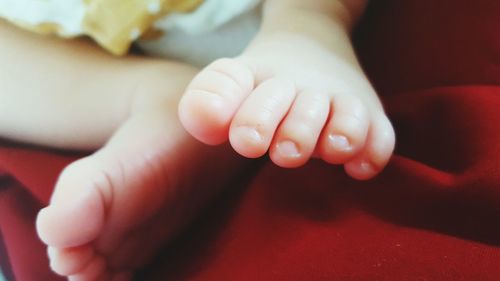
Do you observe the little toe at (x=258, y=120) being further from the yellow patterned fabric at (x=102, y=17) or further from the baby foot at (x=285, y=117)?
the yellow patterned fabric at (x=102, y=17)

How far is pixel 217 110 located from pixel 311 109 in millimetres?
55

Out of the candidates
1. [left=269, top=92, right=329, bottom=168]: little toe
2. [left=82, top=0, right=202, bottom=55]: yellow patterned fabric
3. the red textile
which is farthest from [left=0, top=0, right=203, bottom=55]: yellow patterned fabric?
[left=269, top=92, right=329, bottom=168]: little toe

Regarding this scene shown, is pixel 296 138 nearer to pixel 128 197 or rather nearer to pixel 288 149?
pixel 288 149

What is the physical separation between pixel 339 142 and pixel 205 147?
140 millimetres

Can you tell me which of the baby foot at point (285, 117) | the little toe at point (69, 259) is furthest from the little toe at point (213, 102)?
the little toe at point (69, 259)

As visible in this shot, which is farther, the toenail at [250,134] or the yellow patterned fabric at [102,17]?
the yellow patterned fabric at [102,17]

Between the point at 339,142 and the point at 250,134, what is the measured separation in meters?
0.05

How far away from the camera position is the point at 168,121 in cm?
47

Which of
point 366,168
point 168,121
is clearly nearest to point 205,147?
point 168,121

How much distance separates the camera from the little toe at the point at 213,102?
35cm

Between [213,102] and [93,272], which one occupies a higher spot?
[213,102]

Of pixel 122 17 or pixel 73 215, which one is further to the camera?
pixel 122 17

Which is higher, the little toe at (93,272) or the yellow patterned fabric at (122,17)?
the yellow patterned fabric at (122,17)

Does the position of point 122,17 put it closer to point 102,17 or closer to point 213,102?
point 102,17
